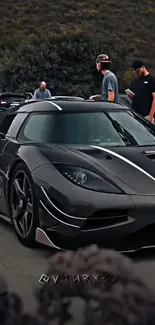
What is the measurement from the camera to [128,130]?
609 centimetres

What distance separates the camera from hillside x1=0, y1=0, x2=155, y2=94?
36094mm

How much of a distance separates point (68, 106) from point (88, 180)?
1494 mm

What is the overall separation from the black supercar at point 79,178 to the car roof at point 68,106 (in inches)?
0.5

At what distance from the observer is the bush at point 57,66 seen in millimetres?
33344

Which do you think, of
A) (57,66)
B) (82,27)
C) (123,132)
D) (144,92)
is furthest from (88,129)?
(82,27)

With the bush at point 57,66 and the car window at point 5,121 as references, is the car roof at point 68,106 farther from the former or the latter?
the bush at point 57,66

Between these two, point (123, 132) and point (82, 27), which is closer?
point (123, 132)

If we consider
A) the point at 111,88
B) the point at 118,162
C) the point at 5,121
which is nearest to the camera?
the point at 118,162

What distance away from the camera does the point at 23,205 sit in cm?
558

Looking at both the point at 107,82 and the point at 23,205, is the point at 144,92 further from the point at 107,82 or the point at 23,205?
the point at 23,205

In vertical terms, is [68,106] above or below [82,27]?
above

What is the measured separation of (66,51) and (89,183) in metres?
30.2

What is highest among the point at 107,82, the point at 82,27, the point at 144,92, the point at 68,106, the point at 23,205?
the point at 68,106

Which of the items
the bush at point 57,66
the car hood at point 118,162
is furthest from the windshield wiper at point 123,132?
the bush at point 57,66
